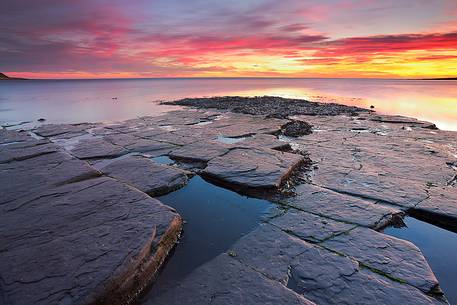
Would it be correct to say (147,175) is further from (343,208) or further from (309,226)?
(343,208)

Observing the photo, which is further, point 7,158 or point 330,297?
point 7,158

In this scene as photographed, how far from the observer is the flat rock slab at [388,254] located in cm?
232

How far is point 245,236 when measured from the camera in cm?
290

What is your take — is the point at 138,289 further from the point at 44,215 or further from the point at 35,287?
the point at 44,215

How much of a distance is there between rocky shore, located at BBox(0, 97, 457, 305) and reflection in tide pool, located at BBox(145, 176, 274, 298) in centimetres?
10

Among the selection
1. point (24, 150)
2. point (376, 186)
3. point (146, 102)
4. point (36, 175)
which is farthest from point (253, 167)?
point (146, 102)

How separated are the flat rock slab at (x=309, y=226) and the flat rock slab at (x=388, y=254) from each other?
0.09 metres

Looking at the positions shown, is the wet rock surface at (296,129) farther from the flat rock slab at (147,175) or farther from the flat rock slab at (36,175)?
the flat rock slab at (36,175)

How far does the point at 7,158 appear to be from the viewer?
5.32 m

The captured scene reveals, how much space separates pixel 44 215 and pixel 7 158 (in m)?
3.14

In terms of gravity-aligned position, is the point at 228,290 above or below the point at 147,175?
below

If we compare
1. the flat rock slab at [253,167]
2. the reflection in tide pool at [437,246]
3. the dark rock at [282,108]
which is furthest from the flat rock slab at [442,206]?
the dark rock at [282,108]

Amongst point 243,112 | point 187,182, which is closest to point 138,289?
point 187,182

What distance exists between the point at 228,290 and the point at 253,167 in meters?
2.57
